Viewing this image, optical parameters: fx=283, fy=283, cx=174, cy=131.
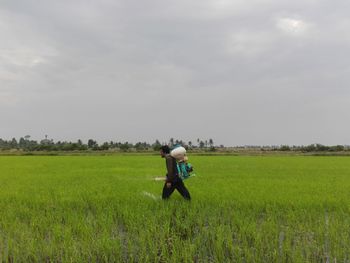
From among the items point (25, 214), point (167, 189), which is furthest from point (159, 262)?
point (25, 214)

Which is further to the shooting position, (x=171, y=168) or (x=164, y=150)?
(x=164, y=150)

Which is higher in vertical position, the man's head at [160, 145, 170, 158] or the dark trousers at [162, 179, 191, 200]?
the man's head at [160, 145, 170, 158]

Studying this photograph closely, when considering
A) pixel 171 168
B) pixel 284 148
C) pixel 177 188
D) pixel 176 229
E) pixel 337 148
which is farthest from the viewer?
pixel 284 148

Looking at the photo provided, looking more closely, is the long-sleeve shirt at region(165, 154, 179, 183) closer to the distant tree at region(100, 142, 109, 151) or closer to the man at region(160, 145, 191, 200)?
the man at region(160, 145, 191, 200)

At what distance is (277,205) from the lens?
5.30 m

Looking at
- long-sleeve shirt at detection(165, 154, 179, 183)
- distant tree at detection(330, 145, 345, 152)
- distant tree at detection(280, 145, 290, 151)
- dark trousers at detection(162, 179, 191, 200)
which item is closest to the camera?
long-sleeve shirt at detection(165, 154, 179, 183)

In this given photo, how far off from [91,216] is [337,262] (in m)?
3.45

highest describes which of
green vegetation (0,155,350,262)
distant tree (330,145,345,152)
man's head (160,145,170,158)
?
→ man's head (160,145,170,158)

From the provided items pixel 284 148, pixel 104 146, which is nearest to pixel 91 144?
pixel 104 146

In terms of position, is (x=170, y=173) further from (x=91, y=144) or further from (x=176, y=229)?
(x=91, y=144)

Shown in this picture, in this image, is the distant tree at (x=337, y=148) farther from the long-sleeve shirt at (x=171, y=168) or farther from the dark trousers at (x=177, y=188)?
the long-sleeve shirt at (x=171, y=168)

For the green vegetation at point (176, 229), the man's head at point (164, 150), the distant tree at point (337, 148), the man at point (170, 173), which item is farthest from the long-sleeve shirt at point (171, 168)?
the distant tree at point (337, 148)

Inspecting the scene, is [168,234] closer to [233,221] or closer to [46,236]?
[233,221]

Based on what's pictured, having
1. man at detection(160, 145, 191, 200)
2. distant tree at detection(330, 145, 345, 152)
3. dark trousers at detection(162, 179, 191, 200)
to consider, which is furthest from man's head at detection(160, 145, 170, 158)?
distant tree at detection(330, 145, 345, 152)
